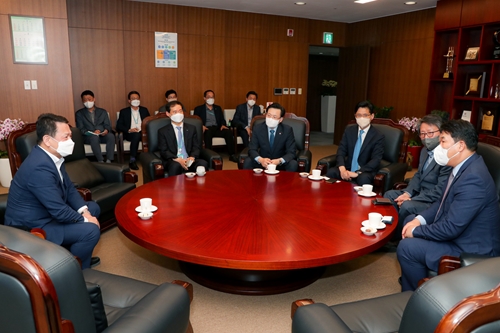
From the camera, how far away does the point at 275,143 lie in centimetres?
465

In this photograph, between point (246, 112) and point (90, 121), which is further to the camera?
point (246, 112)

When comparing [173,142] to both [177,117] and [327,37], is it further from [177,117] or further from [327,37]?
[327,37]

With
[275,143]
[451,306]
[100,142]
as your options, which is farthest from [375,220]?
[100,142]

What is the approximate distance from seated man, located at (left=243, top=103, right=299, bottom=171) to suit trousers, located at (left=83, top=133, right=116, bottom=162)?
2630 mm

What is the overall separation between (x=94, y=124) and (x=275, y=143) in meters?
3.17

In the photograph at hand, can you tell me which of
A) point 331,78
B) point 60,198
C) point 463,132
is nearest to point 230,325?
point 60,198

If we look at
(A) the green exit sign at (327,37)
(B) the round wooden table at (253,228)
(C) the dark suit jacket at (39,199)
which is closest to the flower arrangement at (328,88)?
(A) the green exit sign at (327,37)

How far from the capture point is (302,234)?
2461 millimetres

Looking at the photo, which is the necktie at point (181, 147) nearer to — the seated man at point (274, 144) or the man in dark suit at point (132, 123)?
the seated man at point (274, 144)

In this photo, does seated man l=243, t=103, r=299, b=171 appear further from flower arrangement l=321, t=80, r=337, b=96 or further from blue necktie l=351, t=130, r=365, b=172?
flower arrangement l=321, t=80, r=337, b=96

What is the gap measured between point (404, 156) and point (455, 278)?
362cm

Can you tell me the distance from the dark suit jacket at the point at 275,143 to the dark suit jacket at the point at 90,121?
9.28 feet

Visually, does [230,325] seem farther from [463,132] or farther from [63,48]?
[63,48]

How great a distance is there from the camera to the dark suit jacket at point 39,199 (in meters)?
2.54
